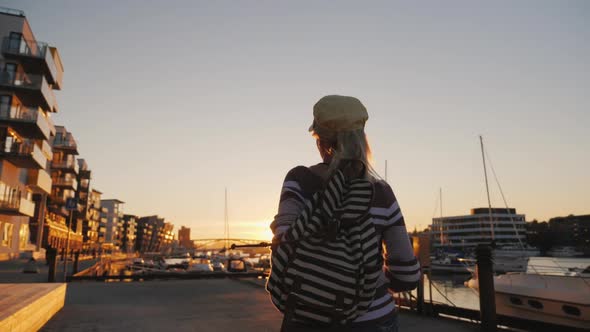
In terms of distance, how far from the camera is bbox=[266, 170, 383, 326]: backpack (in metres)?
1.49

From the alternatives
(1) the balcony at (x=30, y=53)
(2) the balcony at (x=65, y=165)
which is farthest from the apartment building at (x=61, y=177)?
(1) the balcony at (x=30, y=53)

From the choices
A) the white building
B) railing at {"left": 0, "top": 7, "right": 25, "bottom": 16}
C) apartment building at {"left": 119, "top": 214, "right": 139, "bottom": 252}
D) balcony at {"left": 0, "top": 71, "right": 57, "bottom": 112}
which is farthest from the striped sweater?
apartment building at {"left": 119, "top": 214, "right": 139, "bottom": 252}

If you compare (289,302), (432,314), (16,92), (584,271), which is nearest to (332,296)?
(289,302)

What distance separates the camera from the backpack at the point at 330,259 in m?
1.49

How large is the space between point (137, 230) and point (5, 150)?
565 ft

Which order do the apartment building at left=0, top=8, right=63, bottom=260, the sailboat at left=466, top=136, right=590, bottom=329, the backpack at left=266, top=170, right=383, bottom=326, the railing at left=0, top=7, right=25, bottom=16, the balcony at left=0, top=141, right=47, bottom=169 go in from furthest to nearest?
1. the railing at left=0, top=7, right=25, bottom=16
2. the apartment building at left=0, top=8, right=63, bottom=260
3. the balcony at left=0, top=141, right=47, bottom=169
4. the sailboat at left=466, top=136, right=590, bottom=329
5. the backpack at left=266, top=170, right=383, bottom=326

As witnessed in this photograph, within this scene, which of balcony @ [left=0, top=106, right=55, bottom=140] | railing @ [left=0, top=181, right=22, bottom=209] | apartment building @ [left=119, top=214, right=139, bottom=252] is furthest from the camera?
apartment building @ [left=119, top=214, right=139, bottom=252]

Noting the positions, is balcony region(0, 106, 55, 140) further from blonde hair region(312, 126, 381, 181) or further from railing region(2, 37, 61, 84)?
blonde hair region(312, 126, 381, 181)

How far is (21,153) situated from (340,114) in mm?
41721

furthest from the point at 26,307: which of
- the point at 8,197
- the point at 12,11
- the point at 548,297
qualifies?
the point at 12,11

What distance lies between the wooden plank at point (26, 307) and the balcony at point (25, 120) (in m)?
34.5

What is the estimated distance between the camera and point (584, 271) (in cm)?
1329

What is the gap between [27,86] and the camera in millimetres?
37750

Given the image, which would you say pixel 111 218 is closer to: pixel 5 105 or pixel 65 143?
pixel 65 143
